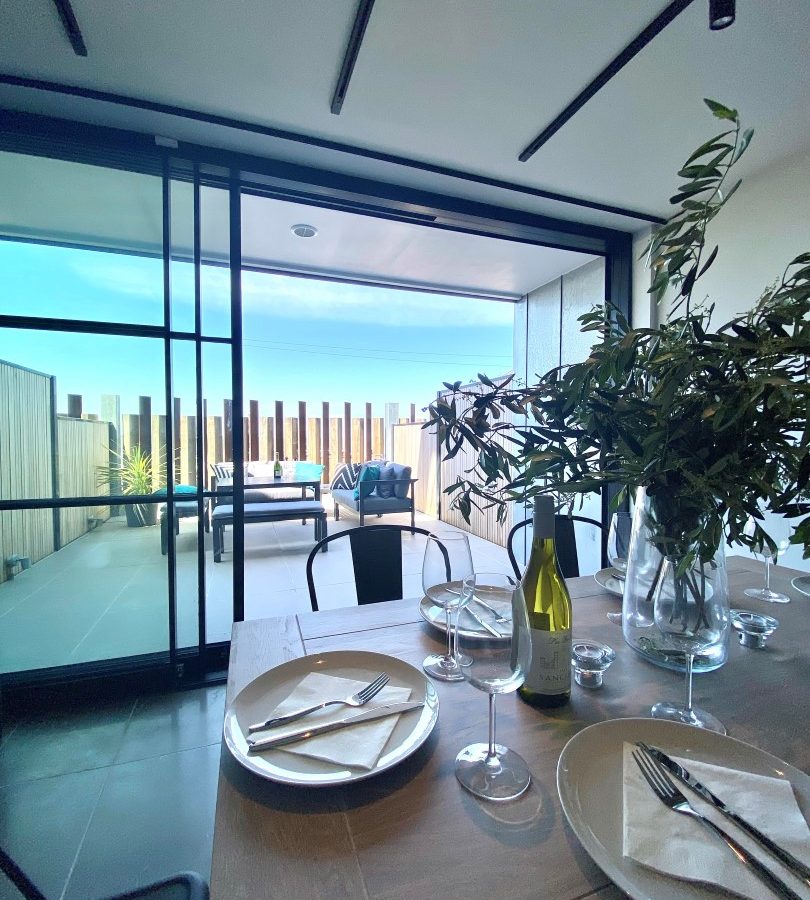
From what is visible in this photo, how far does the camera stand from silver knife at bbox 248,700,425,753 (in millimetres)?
621

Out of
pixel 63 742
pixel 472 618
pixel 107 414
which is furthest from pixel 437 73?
pixel 63 742

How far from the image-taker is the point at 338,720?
68 cm

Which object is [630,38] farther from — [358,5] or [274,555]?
→ [274,555]

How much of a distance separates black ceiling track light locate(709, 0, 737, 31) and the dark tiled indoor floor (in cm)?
247

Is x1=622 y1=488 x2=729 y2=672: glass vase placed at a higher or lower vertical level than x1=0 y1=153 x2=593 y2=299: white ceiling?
lower

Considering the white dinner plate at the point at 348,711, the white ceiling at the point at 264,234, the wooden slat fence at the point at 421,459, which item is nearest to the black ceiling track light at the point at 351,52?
the white ceiling at the point at 264,234

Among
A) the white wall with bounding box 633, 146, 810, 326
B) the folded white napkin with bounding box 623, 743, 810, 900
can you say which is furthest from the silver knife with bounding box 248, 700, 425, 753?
the white wall with bounding box 633, 146, 810, 326

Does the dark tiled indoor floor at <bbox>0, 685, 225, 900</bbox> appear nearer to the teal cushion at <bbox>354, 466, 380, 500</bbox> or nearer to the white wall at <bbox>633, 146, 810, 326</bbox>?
the white wall at <bbox>633, 146, 810, 326</bbox>

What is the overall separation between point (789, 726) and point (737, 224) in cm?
262

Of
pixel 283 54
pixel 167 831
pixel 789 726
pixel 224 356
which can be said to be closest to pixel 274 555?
pixel 224 356

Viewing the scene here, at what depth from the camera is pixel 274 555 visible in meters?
4.45

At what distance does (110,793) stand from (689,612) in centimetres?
189

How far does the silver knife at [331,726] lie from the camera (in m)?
0.62

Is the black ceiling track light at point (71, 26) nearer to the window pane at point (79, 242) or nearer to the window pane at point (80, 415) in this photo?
the window pane at point (79, 242)
